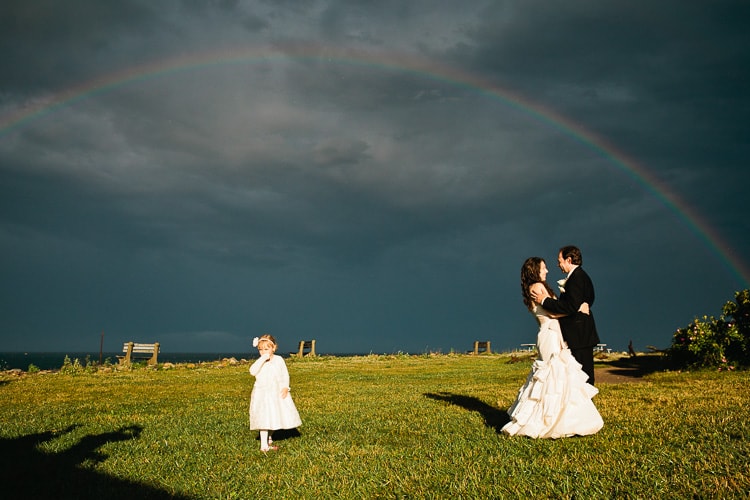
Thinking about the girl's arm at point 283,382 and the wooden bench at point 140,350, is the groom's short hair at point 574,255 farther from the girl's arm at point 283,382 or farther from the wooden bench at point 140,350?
the wooden bench at point 140,350

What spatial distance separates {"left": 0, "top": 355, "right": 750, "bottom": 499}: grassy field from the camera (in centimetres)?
574

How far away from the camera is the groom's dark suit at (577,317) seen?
26.9ft

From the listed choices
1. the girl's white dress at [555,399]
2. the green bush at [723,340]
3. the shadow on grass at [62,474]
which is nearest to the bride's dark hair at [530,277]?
the girl's white dress at [555,399]

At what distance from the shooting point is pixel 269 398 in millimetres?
8430

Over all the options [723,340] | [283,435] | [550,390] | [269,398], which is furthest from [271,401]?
[723,340]

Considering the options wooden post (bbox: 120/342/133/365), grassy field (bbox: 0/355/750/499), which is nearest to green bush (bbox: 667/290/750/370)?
grassy field (bbox: 0/355/750/499)

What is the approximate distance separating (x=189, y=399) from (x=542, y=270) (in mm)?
11327

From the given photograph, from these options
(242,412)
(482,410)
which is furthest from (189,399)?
(482,410)

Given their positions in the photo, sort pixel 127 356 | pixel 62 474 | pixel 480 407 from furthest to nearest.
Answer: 1. pixel 127 356
2. pixel 480 407
3. pixel 62 474

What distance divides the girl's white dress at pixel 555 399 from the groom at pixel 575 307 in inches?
7.6

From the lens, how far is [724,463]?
230 inches

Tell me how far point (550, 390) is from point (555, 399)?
0.15 meters

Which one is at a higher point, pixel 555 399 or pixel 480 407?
pixel 555 399

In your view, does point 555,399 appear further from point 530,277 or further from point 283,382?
point 283,382
